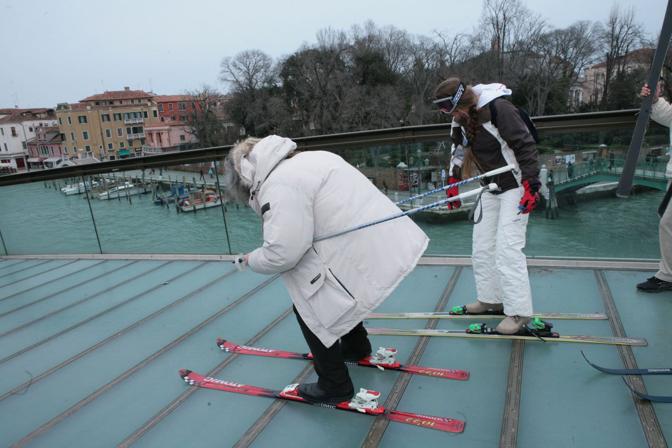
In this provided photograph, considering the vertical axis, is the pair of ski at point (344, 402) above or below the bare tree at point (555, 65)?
below

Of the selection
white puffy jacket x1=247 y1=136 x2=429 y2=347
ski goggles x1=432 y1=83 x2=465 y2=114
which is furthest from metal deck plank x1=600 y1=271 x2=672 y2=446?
ski goggles x1=432 y1=83 x2=465 y2=114

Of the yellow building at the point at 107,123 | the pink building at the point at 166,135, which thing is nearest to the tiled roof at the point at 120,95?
the yellow building at the point at 107,123

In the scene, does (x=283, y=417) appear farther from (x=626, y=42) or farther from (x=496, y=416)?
(x=626, y=42)

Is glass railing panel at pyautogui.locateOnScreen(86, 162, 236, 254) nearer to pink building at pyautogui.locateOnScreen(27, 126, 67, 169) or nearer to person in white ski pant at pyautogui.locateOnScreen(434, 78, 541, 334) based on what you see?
person in white ski pant at pyautogui.locateOnScreen(434, 78, 541, 334)

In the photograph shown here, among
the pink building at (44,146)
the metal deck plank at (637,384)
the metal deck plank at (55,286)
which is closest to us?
the metal deck plank at (637,384)

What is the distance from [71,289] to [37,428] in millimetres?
2755

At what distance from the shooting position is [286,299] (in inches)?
155

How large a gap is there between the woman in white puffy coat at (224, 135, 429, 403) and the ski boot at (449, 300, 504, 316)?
45.3 inches

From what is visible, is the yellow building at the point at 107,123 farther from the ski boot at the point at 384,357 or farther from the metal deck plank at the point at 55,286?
the ski boot at the point at 384,357

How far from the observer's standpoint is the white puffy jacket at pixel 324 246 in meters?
2.09

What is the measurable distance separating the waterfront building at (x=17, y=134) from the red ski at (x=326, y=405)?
98696mm

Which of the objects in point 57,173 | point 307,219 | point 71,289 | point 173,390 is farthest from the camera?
point 57,173

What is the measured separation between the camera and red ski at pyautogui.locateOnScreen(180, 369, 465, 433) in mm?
2145

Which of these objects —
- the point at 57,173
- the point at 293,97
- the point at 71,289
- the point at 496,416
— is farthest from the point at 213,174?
the point at 293,97
